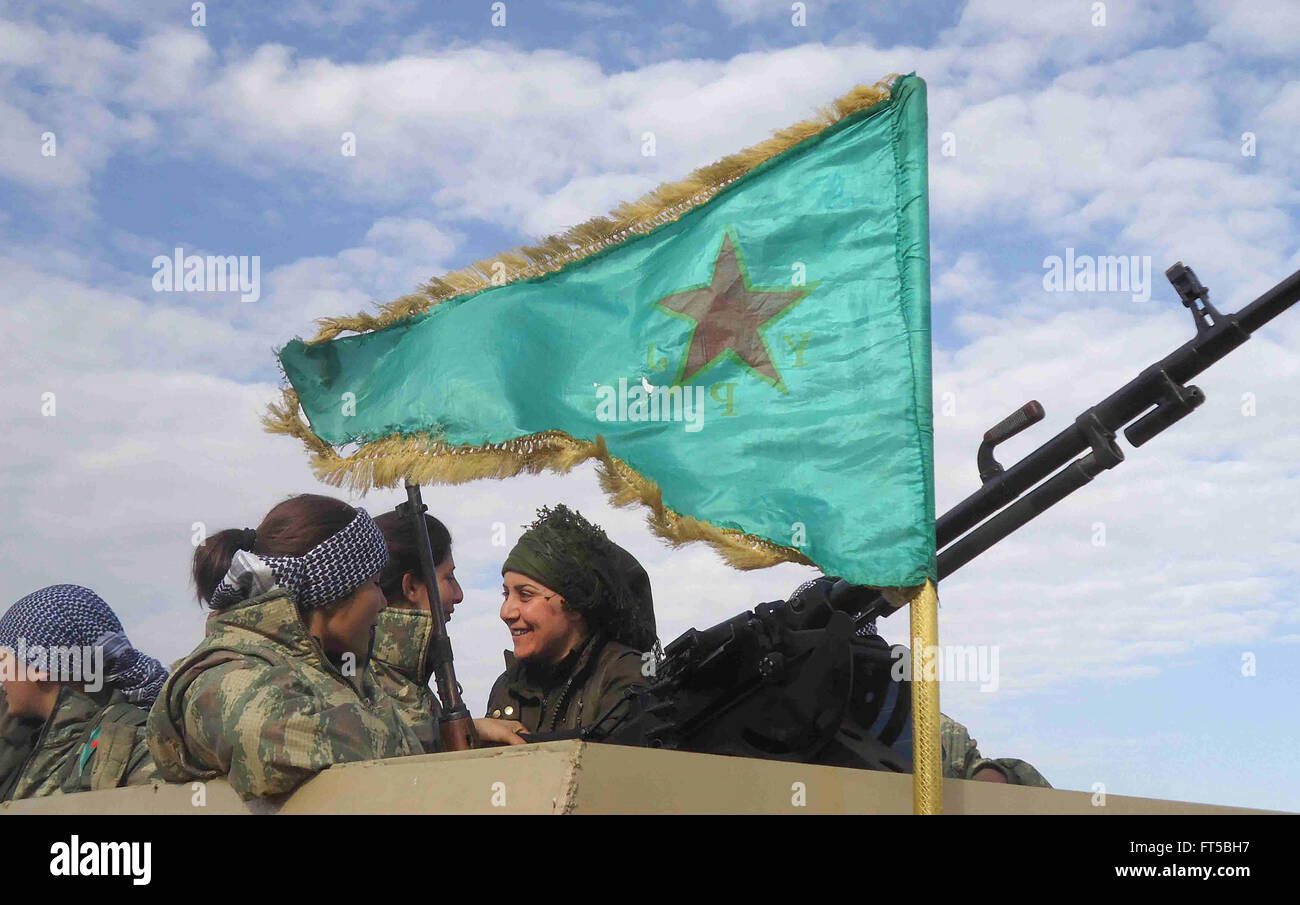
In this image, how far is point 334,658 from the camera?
15.1 ft

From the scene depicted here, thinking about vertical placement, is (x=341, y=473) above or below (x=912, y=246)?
below

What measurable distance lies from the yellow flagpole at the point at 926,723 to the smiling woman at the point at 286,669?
153 centimetres

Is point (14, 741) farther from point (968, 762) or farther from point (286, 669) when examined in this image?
point (968, 762)

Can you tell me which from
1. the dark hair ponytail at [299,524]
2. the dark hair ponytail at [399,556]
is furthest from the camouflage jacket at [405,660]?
the dark hair ponytail at [299,524]

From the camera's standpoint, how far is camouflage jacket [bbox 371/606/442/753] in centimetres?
618

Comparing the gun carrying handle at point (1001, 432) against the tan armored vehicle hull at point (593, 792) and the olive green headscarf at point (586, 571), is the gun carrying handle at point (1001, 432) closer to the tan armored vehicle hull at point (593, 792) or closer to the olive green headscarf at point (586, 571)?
the tan armored vehicle hull at point (593, 792)

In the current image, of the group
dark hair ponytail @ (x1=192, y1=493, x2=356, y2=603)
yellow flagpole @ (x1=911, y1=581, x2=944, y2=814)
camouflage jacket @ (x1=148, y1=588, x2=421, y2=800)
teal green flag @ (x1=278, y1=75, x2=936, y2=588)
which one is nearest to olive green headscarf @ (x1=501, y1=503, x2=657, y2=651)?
teal green flag @ (x1=278, y1=75, x2=936, y2=588)

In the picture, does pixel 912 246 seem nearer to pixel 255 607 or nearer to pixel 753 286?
pixel 753 286

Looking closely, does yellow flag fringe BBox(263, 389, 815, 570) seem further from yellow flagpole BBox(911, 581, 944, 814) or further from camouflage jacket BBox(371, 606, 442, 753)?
camouflage jacket BBox(371, 606, 442, 753)

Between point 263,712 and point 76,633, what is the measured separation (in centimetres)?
304

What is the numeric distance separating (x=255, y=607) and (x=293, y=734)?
2.01 feet

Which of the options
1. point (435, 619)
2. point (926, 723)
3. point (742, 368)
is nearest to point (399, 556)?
point (435, 619)
